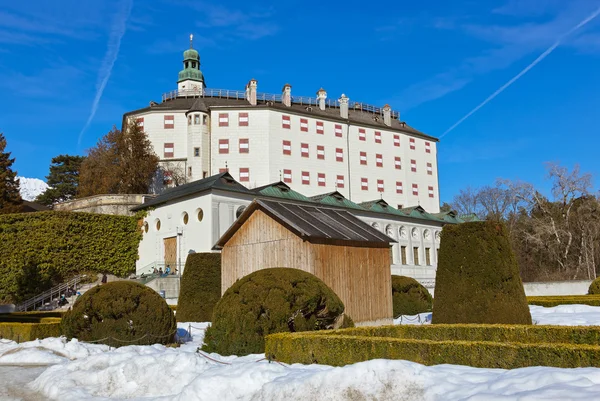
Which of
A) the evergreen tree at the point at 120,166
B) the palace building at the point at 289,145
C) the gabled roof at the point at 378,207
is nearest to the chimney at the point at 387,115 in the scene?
the palace building at the point at 289,145

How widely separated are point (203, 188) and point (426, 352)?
1230 inches

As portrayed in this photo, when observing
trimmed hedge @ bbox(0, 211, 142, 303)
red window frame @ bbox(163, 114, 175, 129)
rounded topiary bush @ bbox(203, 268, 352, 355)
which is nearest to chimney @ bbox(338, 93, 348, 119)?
red window frame @ bbox(163, 114, 175, 129)

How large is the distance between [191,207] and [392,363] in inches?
1348

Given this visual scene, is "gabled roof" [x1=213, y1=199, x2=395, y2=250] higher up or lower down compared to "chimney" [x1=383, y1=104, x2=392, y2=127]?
lower down

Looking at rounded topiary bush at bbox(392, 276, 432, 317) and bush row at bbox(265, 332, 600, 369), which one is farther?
rounded topiary bush at bbox(392, 276, 432, 317)

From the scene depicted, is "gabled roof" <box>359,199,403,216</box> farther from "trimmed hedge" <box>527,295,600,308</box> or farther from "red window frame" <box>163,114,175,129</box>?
"trimmed hedge" <box>527,295,600,308</box>

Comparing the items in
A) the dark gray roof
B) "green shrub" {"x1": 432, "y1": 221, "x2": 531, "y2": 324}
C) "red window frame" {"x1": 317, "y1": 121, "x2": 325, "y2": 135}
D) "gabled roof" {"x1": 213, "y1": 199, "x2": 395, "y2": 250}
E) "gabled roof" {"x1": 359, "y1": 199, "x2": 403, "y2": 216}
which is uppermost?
the dark gray roof

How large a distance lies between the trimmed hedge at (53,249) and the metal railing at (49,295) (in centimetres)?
81

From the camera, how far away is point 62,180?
74.6m

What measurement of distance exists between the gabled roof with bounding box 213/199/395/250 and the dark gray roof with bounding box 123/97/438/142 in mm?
38696

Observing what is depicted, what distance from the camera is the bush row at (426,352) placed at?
8.96 metres

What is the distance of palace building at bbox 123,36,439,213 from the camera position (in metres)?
59.0

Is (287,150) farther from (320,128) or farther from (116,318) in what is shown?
(116,318)

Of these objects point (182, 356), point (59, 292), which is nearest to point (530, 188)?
point (59, 292)
